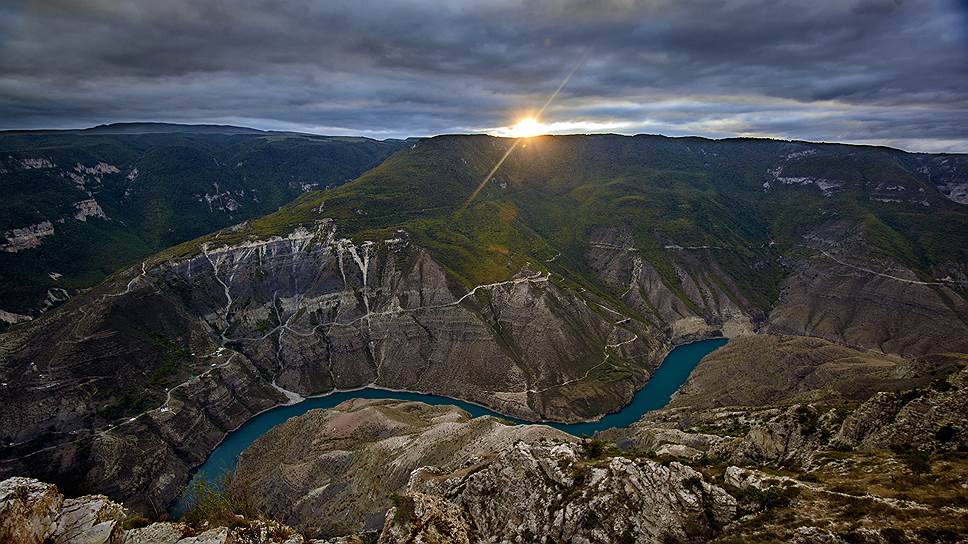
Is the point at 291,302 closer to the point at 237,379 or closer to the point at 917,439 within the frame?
the point at 237,379

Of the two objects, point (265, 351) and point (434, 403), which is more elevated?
point (265, 351)

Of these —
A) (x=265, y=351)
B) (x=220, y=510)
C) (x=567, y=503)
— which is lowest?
(x=265, y=351)

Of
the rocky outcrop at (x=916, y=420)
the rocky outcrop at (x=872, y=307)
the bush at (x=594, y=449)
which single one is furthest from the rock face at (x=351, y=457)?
the rocky outcrop at (x=872, y=307)

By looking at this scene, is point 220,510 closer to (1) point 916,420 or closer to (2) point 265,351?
(1) point 916,420

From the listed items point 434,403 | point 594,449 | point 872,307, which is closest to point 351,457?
point 594,449

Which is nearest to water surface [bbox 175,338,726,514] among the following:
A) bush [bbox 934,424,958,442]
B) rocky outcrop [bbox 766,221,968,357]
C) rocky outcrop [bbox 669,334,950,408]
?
rocky outcrop [bbox 669,334,950,408]

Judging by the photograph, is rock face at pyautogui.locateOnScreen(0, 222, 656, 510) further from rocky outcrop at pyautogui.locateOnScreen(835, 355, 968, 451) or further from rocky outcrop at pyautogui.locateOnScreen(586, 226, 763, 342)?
rocky outcrop at pyautogui.locateOnScreen(835, 355, 968, 451)
